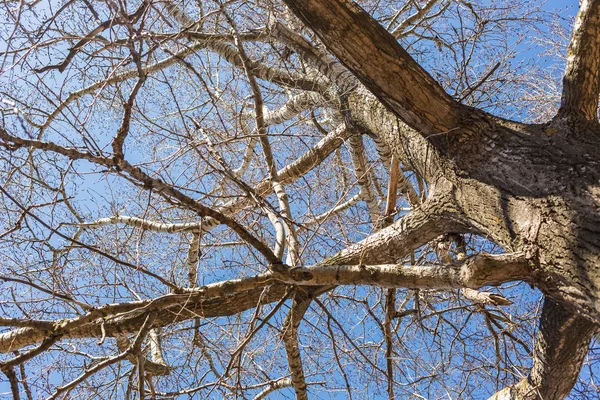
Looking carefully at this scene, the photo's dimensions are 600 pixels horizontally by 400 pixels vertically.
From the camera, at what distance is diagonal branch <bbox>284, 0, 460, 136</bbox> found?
2268 mm

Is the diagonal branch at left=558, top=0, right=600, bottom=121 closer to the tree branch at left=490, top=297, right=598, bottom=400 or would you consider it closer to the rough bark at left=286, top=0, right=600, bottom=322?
the rough bark at left=286, top=0, right=600, bottom=322

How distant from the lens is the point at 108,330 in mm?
2787

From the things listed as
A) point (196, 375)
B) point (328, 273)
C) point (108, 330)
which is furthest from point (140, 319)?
point (328, 273)

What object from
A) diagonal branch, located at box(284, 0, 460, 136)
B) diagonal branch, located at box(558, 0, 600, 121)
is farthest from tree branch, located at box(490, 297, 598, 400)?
diagonal branch, located at box(284, 0, 460, 136)

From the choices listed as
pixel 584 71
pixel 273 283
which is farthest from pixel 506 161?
pixel 273 283

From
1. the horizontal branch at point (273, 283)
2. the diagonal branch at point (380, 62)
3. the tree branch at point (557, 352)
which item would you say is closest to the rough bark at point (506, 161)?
the diagonal branch at point (380, 62)

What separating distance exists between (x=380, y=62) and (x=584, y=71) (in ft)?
3.45

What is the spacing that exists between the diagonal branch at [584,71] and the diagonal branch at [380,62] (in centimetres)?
55

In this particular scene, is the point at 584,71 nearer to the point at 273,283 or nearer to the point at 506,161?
the point at 506,161

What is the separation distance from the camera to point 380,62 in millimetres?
2346

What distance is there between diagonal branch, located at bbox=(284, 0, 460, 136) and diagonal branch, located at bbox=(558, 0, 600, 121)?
1.80ft

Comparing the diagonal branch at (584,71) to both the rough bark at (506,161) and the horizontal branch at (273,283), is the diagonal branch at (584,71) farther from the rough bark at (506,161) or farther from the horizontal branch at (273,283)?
the horizontal branch at (273,283)

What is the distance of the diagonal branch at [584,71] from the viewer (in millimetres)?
2389

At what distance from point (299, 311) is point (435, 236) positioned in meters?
0.92
